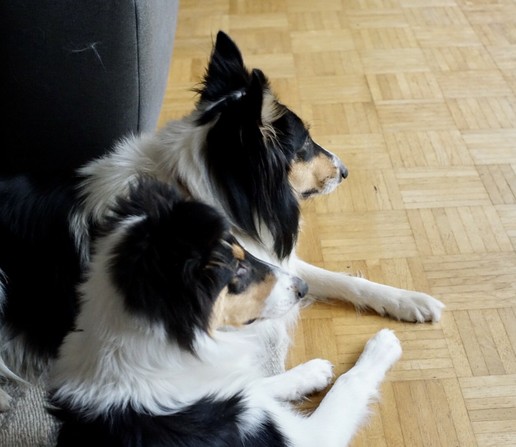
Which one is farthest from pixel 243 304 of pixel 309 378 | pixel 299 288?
pixel 309 378

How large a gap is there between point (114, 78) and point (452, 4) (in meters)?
2.28

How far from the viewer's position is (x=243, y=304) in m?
1.33

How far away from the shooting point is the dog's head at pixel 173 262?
1049mm

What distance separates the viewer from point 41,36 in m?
1.77

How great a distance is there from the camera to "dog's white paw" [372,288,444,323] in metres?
1.89

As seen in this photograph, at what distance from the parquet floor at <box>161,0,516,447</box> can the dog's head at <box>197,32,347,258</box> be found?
44 centimetres

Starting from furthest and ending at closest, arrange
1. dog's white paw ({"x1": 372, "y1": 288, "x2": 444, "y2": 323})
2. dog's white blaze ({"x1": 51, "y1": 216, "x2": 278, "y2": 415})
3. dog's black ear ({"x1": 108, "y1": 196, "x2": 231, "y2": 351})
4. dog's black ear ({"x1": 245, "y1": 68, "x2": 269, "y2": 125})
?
dog's white paw ({"x1": 372, "y1": 288, "x2": 444, "y2": 323}) → dog's black ear ({"x1": 245, "y1": 68, "x2": 269, "y2": 125}) → dog's white blaze ({"x1": 51, "y1": 216, "x2": 278, "y2": 415}) → dog's black ear ({"x1": 108, "y1": 196, "x2": 231, "y2": 351})

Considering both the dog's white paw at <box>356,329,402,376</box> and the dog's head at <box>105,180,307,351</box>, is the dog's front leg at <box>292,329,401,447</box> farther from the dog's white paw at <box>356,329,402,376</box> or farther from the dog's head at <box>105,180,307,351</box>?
the dog's head at <box>105,180,307,351</box>

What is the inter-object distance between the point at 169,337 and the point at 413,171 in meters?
1.52

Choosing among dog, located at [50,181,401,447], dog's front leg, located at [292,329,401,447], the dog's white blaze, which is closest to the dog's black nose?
dog, located at [50,181,401,447]

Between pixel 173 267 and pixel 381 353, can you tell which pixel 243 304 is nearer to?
pixel 173 267

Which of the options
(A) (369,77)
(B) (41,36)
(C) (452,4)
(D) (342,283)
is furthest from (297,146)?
(C) (452,4)

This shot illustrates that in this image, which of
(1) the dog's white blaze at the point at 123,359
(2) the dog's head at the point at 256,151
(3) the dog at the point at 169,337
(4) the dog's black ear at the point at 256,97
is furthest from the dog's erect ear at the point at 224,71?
(1) the dog's white blaze at the point at 123,359

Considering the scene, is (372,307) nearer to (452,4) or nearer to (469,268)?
(469,268)
